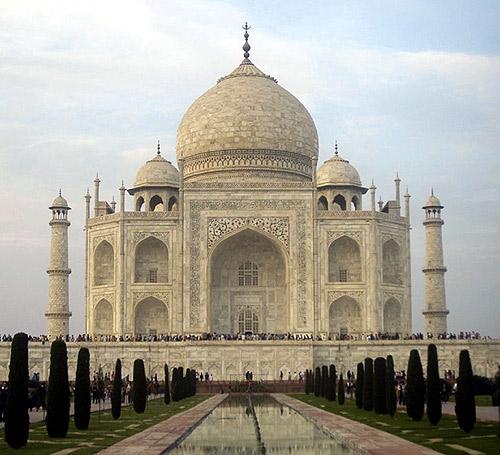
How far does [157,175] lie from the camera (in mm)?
37000

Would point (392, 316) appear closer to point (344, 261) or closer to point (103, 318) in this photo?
point (344, 261)

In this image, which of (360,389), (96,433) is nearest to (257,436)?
(96,433)

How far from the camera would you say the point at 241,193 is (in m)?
34.2

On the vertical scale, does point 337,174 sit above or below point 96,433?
above

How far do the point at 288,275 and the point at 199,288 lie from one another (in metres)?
3.08

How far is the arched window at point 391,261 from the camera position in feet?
116

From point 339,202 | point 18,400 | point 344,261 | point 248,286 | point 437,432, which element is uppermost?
point 339,202

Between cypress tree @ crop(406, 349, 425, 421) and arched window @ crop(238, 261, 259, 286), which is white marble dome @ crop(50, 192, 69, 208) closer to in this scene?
arched window @ crop(238, 261, 259, 286)

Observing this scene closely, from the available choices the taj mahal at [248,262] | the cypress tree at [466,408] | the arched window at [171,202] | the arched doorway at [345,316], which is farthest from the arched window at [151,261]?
the cypress tree at [466,408]

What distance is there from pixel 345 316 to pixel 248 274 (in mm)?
3837

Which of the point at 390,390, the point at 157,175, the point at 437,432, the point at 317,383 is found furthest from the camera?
the point at 157,175

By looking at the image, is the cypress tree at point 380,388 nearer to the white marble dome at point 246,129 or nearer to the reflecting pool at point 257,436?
the reflecting pool at point 257,436

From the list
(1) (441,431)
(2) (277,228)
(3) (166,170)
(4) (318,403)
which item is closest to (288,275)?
(2) (277,228)

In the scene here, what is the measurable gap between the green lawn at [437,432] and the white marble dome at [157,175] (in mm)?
20759
